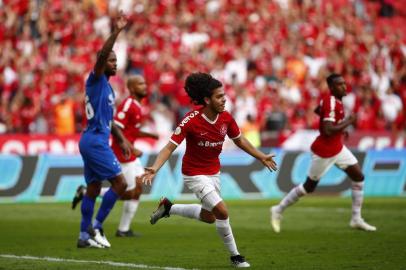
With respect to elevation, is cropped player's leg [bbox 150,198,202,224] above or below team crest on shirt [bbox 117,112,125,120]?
below

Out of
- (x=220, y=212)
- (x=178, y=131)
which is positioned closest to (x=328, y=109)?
(x=178, y=131)

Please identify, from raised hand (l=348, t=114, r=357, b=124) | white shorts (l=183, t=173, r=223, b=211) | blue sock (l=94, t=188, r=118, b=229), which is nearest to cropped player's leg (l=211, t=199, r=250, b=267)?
white shorts (l=183, t=173, r=223, b=211)

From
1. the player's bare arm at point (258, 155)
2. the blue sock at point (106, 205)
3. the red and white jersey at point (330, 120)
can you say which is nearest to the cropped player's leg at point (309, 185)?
the red and white jersey at point (330, 120)

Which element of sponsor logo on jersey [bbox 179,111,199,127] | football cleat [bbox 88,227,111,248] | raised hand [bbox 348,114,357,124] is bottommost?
football cleat [bbox 88,227,111,248]

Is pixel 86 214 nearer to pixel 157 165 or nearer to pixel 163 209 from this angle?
pixel 163 209

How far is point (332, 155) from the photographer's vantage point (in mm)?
14984

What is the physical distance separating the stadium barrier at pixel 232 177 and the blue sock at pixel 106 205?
27.4 feet

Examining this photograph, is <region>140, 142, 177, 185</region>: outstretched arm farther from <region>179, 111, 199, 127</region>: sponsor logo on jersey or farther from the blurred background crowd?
the blurred background crowd

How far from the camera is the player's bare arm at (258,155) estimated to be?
10.2 metres

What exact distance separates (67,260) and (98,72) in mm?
2540

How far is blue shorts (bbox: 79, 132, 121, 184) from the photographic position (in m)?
12.3

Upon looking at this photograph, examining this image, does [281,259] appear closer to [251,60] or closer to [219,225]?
[219,225]

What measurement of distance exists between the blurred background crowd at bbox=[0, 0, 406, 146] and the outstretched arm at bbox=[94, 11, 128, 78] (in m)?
12.0

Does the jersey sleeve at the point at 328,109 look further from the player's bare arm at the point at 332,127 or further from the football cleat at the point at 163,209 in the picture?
the football cleat at the point at 163,209
